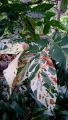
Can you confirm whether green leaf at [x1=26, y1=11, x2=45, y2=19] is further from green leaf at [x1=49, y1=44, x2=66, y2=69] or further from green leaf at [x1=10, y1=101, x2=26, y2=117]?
green leaf at [x1=10, y1=101, x2=26, y2=117]

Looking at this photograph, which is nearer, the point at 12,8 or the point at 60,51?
the point at 60,51

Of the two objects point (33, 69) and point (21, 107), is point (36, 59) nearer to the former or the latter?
point (33, 69)

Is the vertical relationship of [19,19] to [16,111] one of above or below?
above

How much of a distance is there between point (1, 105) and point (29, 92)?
0.75ft

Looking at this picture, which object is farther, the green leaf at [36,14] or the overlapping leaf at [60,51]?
the green leaf at [36,14]

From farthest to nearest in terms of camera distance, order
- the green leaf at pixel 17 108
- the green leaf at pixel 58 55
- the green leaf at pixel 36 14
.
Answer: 1. the green leaf at pixel 17 108
2. the green leaf at pixel 36 14
3. the green leaf at pixel 58 55

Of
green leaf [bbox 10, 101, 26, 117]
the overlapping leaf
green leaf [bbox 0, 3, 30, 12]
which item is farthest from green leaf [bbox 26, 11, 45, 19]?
green leaf [bbox 10, 101, 26, 117]

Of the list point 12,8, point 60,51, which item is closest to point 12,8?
point 12,8

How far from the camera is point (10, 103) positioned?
1252mm

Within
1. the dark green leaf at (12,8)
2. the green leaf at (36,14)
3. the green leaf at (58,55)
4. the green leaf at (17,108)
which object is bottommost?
the green leaf at (17,108)

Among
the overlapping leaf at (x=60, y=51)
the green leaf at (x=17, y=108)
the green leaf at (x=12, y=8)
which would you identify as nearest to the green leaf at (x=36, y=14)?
the green leaf at (x=12, y=8)

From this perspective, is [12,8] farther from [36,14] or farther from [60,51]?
[60,51]

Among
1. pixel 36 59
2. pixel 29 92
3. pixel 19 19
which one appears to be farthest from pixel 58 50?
pixel 29 92

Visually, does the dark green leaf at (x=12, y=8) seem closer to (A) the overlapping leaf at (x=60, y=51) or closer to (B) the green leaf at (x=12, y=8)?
(B) the green leaf at (x=12, y=8)
